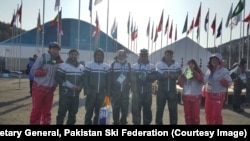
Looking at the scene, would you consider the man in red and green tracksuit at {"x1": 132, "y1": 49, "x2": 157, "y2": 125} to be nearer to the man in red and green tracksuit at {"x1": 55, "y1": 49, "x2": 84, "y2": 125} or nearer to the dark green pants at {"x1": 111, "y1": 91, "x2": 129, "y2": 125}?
the dark green pants at {"x1": 111, "y1": 91, "x2": 129, "y2": 125}

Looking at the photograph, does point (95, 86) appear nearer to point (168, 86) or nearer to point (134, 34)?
point (168, 86)

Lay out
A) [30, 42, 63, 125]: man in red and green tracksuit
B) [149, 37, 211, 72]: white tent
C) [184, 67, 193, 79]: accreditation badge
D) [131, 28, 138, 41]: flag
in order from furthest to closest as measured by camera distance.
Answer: [149, 37, 211, 72]: white tent < [131, 28, 138, 41]: flag < [184, 67, 193, 79]: accreditation badge < [30, 42, 63, 125]: man in red and green tracksuit

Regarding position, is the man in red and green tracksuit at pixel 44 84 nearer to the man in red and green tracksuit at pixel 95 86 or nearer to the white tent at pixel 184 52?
the man in red and green tracksuit at pixel 95 86

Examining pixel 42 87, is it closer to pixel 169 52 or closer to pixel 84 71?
pixel 84 71

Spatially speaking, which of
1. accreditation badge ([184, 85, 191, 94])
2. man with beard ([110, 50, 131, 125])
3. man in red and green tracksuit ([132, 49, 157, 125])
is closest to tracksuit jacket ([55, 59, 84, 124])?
man with beard ([110, 50, 131, 125])

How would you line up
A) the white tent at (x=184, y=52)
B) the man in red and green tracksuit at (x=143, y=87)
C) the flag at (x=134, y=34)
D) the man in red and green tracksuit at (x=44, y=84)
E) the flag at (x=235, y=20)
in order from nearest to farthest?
the man in red and green tracksuit at (x=44, y=84)
the man in red and green tracksuit at (x=143, y=87)
the flag at (x=235, y=20)
the flag at (x=134, y=34)
the white tent at (x=184, y=52)

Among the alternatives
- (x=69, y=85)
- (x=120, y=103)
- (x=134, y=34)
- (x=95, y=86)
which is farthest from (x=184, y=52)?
(x=69, y=85)

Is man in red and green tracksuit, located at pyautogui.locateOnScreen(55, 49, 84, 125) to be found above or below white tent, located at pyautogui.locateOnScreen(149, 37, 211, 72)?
below

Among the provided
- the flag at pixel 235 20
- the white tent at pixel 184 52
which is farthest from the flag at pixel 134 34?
the flag at pixel 235 20

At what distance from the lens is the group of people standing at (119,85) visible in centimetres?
837

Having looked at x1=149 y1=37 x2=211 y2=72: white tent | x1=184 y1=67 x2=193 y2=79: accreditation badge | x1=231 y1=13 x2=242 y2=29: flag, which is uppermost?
x1=231 y1=13 x2=242 y2=29: flag

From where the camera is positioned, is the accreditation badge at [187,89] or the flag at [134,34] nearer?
the accreditation badge at [187,89]

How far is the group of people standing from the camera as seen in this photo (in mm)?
8367

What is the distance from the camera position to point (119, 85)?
348 inches
